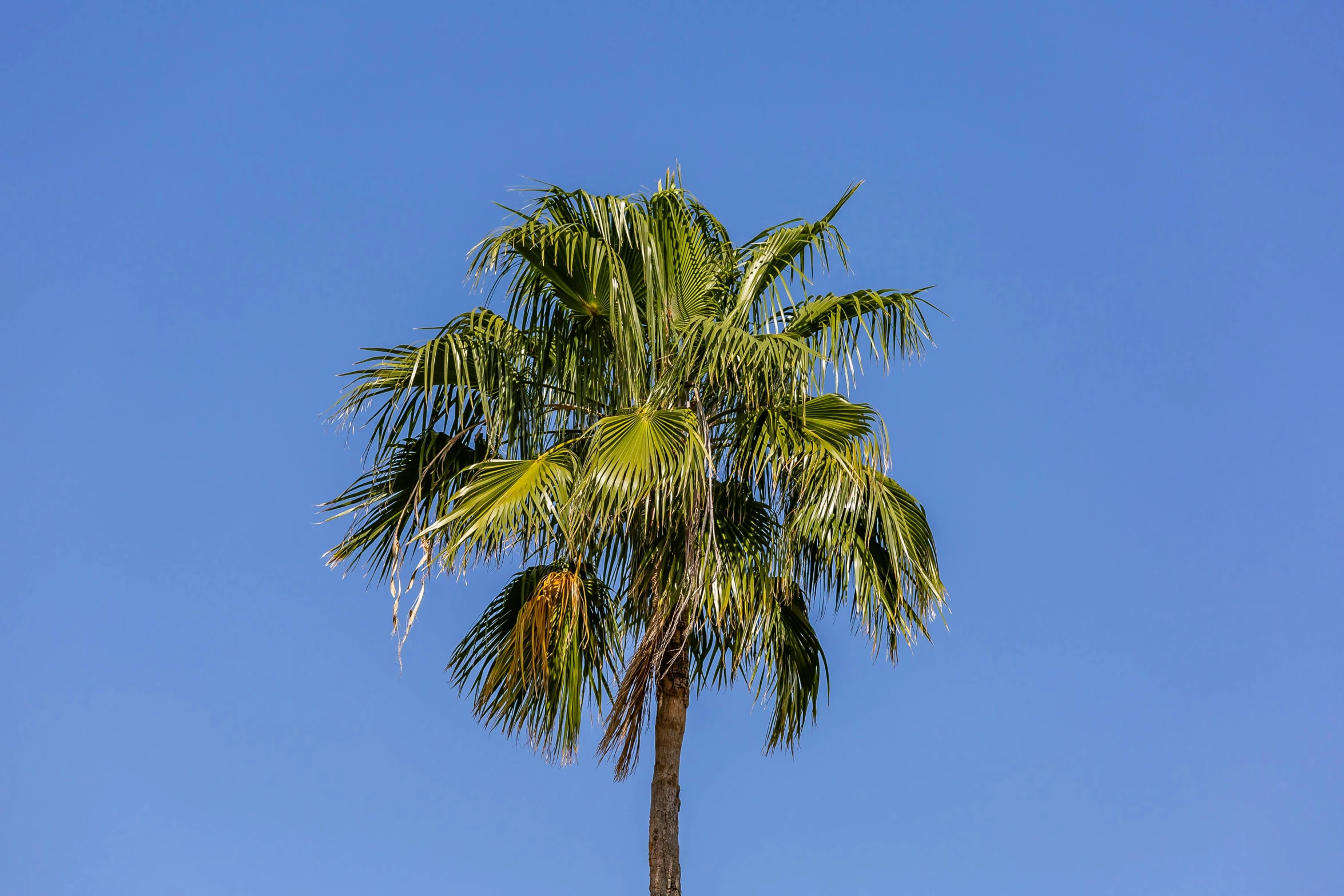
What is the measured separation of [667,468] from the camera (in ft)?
23.8

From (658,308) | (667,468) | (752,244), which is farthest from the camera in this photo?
(752,244)

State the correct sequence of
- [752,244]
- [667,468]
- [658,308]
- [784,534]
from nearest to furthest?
[667,468]
[784,534]
[658,308]
[752,244]

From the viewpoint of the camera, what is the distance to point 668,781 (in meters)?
7.69

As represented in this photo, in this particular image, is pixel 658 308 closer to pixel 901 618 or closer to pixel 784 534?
pixel 784 534

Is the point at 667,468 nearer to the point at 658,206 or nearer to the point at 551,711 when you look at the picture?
the point at 551,711

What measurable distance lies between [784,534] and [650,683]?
110cm

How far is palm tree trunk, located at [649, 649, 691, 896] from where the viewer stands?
7.50 metres

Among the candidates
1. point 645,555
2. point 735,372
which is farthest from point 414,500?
point 735,372

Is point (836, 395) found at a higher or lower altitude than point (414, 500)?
higher

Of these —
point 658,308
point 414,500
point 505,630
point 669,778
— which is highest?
point 658,308

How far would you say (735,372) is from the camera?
7641 millimetres

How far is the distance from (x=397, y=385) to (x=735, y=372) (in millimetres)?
1995

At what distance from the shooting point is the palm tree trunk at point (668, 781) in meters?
7.50

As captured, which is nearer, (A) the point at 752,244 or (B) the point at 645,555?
(B) the point at 645,555
